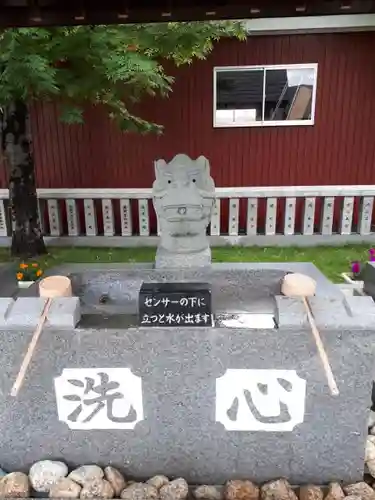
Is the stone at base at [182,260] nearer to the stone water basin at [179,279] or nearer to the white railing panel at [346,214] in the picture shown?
the stone water basin at [179,279]

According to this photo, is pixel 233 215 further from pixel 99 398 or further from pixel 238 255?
pixel 99 398

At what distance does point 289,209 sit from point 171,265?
11.4ft

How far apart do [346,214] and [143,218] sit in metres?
3.19

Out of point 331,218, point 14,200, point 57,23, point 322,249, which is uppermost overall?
point 57,23

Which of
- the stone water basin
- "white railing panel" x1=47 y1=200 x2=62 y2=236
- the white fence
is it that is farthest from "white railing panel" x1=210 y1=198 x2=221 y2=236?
the stone water basin

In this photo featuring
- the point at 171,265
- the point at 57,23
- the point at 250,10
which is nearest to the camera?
the point at 250,10

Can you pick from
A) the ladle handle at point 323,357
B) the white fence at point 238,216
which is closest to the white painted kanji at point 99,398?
the ladle handle at point 323,357

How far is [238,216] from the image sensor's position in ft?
22.7

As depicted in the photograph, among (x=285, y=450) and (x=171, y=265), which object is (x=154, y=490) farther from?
(x=171, y=265)

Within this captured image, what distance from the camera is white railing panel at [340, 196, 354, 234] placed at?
6.82 m

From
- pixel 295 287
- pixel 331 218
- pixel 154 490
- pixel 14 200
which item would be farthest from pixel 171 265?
pixel 331 218

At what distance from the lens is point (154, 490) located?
2160 mm

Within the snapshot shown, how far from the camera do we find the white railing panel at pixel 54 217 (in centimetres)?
692

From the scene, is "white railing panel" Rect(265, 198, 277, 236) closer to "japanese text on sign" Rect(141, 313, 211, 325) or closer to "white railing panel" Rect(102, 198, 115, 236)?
"white railing panel" Rect(102, 198, 115, 236)
